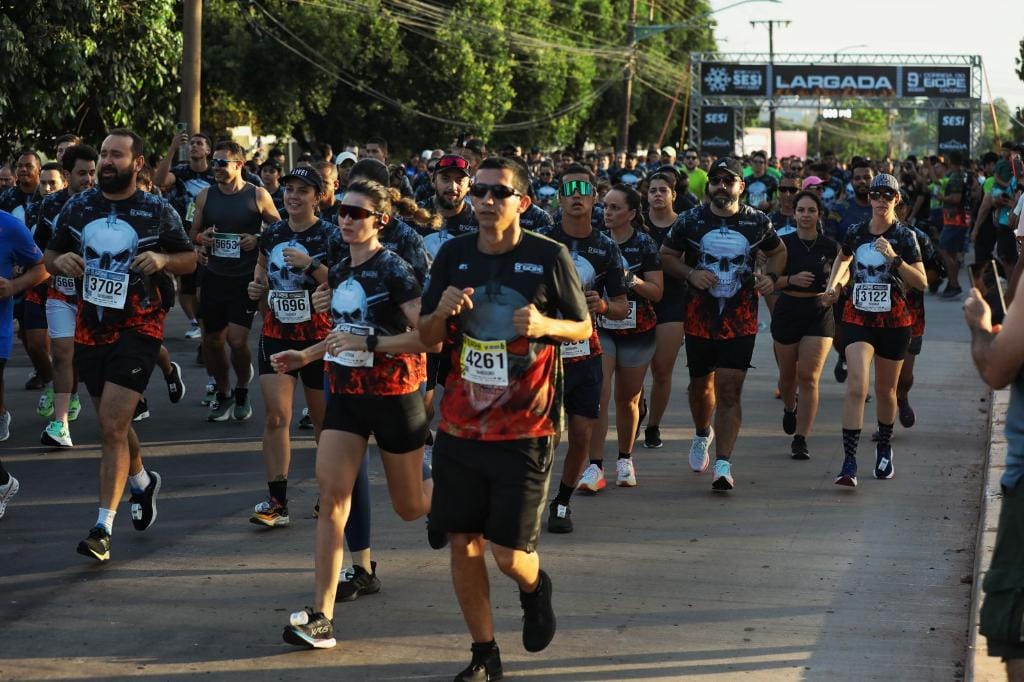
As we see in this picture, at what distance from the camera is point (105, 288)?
7.67m

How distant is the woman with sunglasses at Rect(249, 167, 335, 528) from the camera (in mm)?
8133

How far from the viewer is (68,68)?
1959cm

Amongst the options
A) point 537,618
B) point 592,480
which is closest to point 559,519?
point 592,480

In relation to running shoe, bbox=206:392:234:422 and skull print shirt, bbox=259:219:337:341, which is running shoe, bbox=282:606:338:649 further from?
running shoe, bbox=206:392:234:422

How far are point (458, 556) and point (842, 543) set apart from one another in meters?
3.18

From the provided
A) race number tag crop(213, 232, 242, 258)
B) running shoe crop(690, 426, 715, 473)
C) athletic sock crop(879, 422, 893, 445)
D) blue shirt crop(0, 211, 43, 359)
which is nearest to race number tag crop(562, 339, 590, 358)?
running shoe crop(690, 426, 715, 473)

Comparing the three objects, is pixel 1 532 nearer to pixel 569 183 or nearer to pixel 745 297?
pixel 569 183

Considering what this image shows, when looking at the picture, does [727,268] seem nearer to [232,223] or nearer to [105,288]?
[105,288]

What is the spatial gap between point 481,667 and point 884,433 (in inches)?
193

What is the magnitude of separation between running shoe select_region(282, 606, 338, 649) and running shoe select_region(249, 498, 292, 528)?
2.09 meters

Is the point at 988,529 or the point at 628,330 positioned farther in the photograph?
the point at 628,330

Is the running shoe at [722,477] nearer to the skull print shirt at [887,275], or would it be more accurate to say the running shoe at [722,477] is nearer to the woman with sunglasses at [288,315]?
the skull print shirt at [887,275]

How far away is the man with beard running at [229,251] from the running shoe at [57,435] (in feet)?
4.34

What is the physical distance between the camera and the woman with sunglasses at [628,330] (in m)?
8.91
